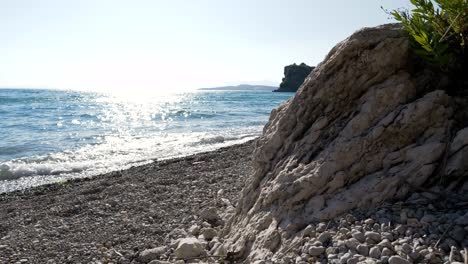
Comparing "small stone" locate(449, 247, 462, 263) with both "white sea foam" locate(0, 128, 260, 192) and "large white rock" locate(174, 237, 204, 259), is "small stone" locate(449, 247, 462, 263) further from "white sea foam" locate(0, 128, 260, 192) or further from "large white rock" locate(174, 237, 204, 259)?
"white sea foam" locate(0, 128, 260, 192)

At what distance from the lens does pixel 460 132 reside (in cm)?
388

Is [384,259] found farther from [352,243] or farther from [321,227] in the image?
[321,227]

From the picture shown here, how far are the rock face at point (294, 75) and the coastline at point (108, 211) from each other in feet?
383

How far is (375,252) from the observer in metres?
3.23

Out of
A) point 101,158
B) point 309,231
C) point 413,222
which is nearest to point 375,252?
point 413,222

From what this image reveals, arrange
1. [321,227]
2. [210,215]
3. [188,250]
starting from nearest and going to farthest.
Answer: [321,227]
[188,250]
[210,215]

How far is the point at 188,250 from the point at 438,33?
13.1 feet

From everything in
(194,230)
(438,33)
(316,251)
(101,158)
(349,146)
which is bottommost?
(101,158)

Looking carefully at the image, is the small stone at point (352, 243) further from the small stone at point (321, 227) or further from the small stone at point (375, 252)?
the small stone at point (321, 227)

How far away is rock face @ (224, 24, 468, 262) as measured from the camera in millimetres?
3904

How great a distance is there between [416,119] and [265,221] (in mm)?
1988

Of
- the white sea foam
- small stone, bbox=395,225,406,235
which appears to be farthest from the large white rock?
the white sea foam

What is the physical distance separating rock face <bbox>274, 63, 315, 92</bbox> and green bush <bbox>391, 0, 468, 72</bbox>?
12147 cm

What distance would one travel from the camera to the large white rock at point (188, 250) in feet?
16.2
